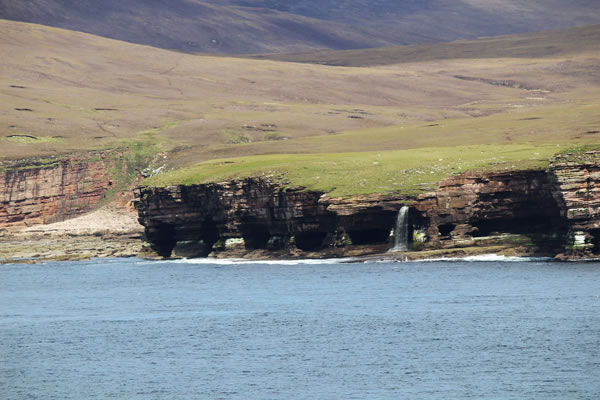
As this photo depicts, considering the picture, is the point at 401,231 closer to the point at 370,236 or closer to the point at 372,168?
the point at 370,236

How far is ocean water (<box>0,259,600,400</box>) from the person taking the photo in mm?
57156

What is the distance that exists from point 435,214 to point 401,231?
4409 millimetres

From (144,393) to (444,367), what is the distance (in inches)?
614

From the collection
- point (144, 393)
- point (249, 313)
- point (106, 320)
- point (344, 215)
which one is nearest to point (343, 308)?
point (249, 313)

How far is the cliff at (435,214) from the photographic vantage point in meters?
107

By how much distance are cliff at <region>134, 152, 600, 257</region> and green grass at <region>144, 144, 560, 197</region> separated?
6.82 feet

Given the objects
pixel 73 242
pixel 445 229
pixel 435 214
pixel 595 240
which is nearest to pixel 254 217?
pixel 435 214

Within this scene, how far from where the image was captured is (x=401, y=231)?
122 meters

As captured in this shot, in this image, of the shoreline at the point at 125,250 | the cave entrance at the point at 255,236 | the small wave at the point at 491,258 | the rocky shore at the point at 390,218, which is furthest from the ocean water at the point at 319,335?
the cave entrance at the point at 255,236

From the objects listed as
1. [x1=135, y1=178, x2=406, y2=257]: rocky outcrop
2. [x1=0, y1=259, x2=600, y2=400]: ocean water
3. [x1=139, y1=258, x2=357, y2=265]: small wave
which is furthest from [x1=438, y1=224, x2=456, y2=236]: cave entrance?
[x1=139, y1=258, x2=357, y2=265]: small wave

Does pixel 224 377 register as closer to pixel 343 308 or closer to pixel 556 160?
pixel 343 308

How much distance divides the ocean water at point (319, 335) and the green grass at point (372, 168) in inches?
587

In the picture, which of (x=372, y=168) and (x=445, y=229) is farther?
(x=372, y=168)

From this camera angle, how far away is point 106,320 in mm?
83375
